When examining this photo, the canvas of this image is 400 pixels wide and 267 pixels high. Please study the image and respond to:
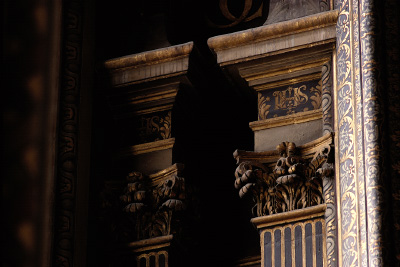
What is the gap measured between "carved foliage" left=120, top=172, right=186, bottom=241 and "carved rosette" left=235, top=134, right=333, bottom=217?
37 centimetres

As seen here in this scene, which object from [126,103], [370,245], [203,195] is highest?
[126,103]

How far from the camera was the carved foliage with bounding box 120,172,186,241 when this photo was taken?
692 cm

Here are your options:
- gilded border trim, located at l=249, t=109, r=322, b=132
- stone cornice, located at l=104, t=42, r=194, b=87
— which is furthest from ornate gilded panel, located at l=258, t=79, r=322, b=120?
stone cornice, located at l=104, t=42, r=194, b=87

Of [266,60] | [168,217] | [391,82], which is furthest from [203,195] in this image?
[391,82]

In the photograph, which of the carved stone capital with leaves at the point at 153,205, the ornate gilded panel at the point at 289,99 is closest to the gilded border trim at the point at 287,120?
the ornate gilded panel at the point at 289,99

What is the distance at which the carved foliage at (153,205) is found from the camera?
692 cm

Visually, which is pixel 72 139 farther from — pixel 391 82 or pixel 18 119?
pixel 391 82

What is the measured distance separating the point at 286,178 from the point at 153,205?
788 mm

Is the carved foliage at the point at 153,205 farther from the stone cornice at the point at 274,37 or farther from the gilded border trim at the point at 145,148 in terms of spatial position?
the stone cornice at the point at 274,37

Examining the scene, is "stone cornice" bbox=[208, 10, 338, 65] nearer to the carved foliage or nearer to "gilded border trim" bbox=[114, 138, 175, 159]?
"gilded border trim" bbox=[114, 138, 175, 159]

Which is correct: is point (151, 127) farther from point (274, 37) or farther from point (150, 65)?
point (274, 37)

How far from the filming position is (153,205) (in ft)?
22.9

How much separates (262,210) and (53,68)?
1319mm

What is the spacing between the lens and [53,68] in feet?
23.4
